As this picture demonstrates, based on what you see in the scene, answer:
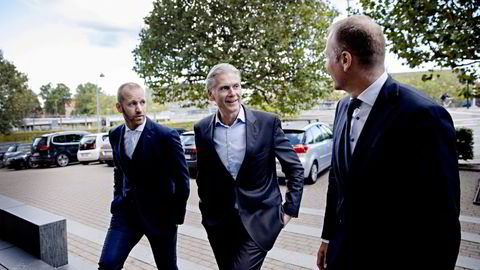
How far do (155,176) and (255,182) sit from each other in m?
0.89

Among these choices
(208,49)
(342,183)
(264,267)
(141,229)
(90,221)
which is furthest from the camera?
(208,49)

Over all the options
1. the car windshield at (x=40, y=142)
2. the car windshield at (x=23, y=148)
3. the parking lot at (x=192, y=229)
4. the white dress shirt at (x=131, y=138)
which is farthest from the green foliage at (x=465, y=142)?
the car windshield at (x=23, y=148)

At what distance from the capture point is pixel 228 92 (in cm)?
246

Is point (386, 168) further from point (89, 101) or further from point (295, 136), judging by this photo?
point (89, 101)

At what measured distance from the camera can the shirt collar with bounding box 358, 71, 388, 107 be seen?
1.50m

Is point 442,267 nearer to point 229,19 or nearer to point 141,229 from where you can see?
point 141,229

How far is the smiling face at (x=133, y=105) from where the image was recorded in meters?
2.71

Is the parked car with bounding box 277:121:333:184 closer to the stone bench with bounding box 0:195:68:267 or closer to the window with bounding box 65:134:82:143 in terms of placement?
the stone bench with bounding box 0:195:68:267

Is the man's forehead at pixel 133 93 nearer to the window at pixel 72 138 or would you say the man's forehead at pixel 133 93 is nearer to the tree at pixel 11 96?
the window at pixel 72 138

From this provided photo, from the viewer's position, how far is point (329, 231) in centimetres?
198

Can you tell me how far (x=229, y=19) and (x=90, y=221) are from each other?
10.3 meters

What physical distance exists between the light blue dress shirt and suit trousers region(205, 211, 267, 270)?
1.23ft

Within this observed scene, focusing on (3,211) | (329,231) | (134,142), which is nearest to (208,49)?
(3,211)

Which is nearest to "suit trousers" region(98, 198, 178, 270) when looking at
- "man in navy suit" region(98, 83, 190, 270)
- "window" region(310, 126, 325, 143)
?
"man in navy suit" region(98, 83, 190, 270)
